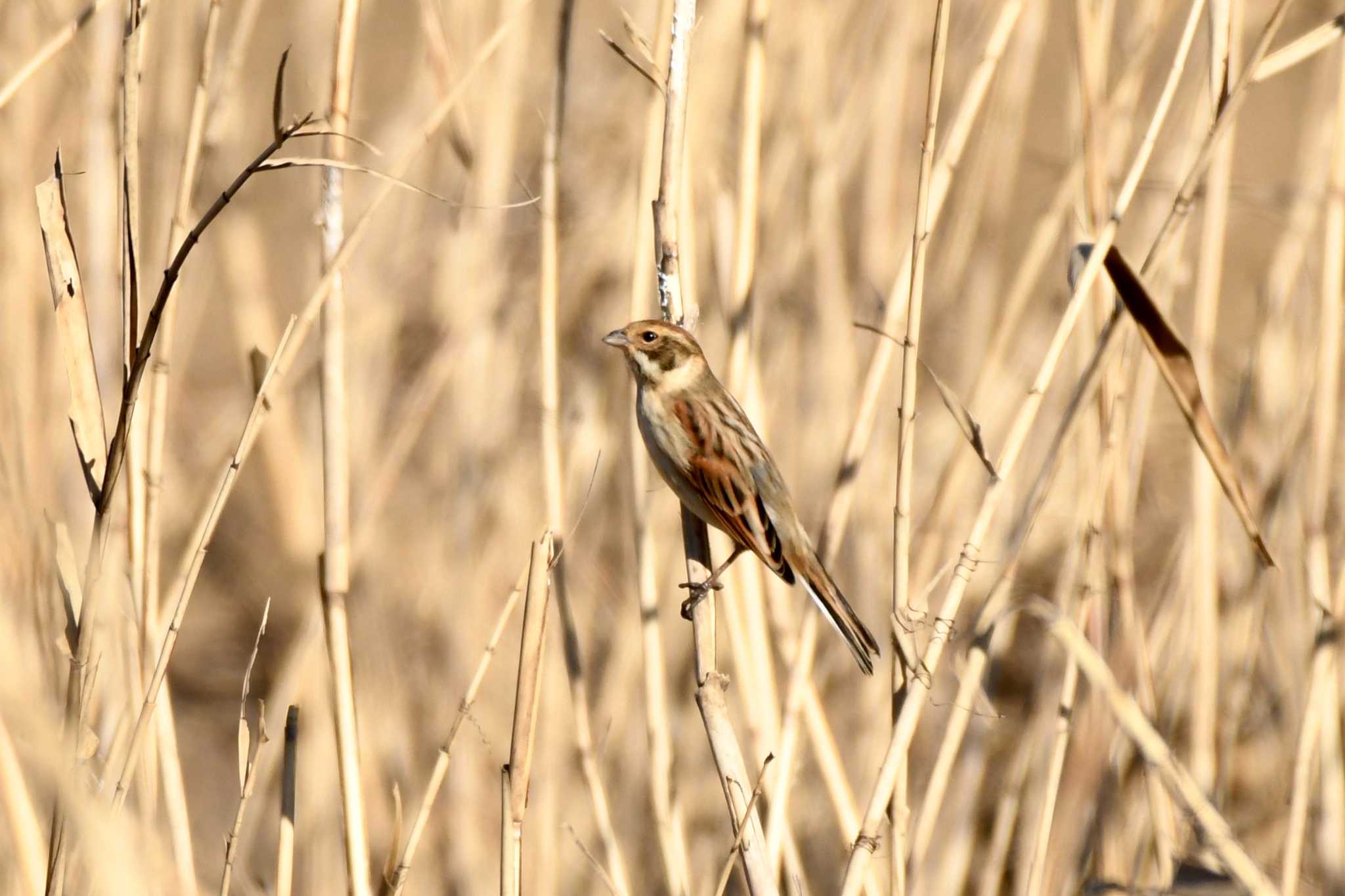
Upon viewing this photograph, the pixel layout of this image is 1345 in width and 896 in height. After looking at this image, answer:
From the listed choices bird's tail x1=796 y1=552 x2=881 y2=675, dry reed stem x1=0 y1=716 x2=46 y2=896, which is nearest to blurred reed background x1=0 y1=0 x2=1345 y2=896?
dry reed stem x1=0 y1=716 x2=46 y2=896

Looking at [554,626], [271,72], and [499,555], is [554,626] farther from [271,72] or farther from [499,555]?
[271,72]

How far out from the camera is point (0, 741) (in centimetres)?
186

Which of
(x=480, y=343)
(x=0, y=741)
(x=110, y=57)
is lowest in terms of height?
(x=0, y=741)

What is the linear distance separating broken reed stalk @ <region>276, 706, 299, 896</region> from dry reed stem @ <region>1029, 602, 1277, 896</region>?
1232 millimetres

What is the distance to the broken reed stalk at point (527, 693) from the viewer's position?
1682mm

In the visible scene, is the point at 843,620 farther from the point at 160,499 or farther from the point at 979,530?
the point at 160,499

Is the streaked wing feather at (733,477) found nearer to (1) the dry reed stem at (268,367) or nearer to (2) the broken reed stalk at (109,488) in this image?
(1) the dry reed stem at (268,367)

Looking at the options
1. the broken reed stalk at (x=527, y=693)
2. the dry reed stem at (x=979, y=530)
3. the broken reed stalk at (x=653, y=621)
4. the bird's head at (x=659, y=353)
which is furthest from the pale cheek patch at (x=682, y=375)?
the broken reed stalk at (x=527, y=693)

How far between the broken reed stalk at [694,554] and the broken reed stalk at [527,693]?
0.29 metres

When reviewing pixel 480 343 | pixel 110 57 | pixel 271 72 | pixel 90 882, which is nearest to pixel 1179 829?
pixel 480 343

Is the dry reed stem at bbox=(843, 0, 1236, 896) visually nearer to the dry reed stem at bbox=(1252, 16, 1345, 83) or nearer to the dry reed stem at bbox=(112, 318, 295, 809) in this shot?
the dry reed stem at bbox=(1252, 16, 1345, 83)

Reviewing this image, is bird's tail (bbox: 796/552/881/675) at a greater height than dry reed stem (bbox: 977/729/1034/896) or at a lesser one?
greater

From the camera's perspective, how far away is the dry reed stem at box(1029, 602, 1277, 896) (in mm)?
2195

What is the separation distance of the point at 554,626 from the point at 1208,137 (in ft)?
6.95
